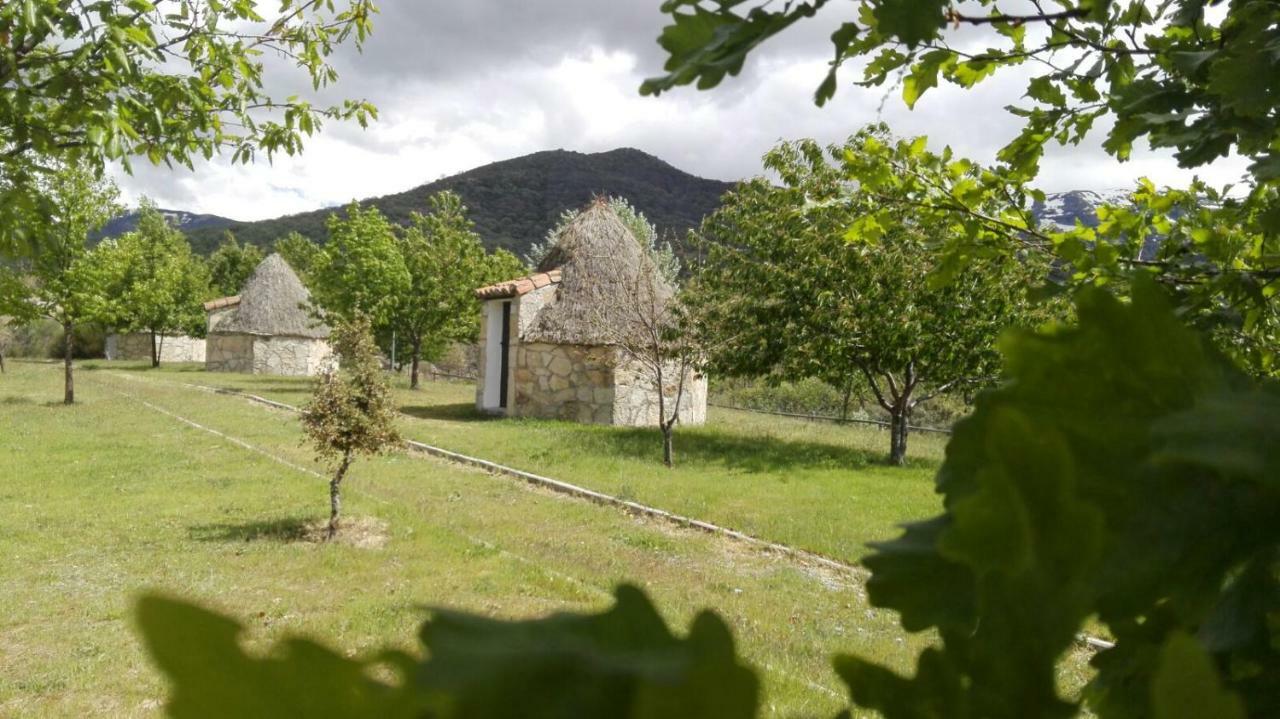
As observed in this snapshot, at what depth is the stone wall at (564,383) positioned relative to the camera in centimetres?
1409

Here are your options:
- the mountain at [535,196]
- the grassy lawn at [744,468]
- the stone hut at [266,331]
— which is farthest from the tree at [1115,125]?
the mountain at [535,196]

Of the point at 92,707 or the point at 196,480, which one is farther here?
the point at 196,480

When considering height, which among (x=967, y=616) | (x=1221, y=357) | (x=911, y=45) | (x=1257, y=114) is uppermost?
(x=1257, y=114)

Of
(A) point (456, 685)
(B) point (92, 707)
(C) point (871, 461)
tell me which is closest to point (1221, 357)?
(A) point (456, 685)

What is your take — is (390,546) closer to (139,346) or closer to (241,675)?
(241,675)

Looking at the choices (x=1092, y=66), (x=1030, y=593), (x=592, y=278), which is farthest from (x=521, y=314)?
(x=1030, y=593)

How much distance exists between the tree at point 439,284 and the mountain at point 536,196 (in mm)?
25186

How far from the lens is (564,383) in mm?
14406

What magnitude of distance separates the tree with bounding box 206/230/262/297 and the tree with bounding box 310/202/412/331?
67.1 ft

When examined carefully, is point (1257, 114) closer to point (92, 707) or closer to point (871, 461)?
point (92, 707)

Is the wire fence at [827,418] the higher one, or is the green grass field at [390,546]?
the wire fence at [827,418]

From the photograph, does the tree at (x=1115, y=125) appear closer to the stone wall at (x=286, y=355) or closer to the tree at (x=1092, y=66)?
the tree at (x=1092, y=66)

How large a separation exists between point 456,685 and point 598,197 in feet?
55.5

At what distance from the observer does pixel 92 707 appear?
155 inches
